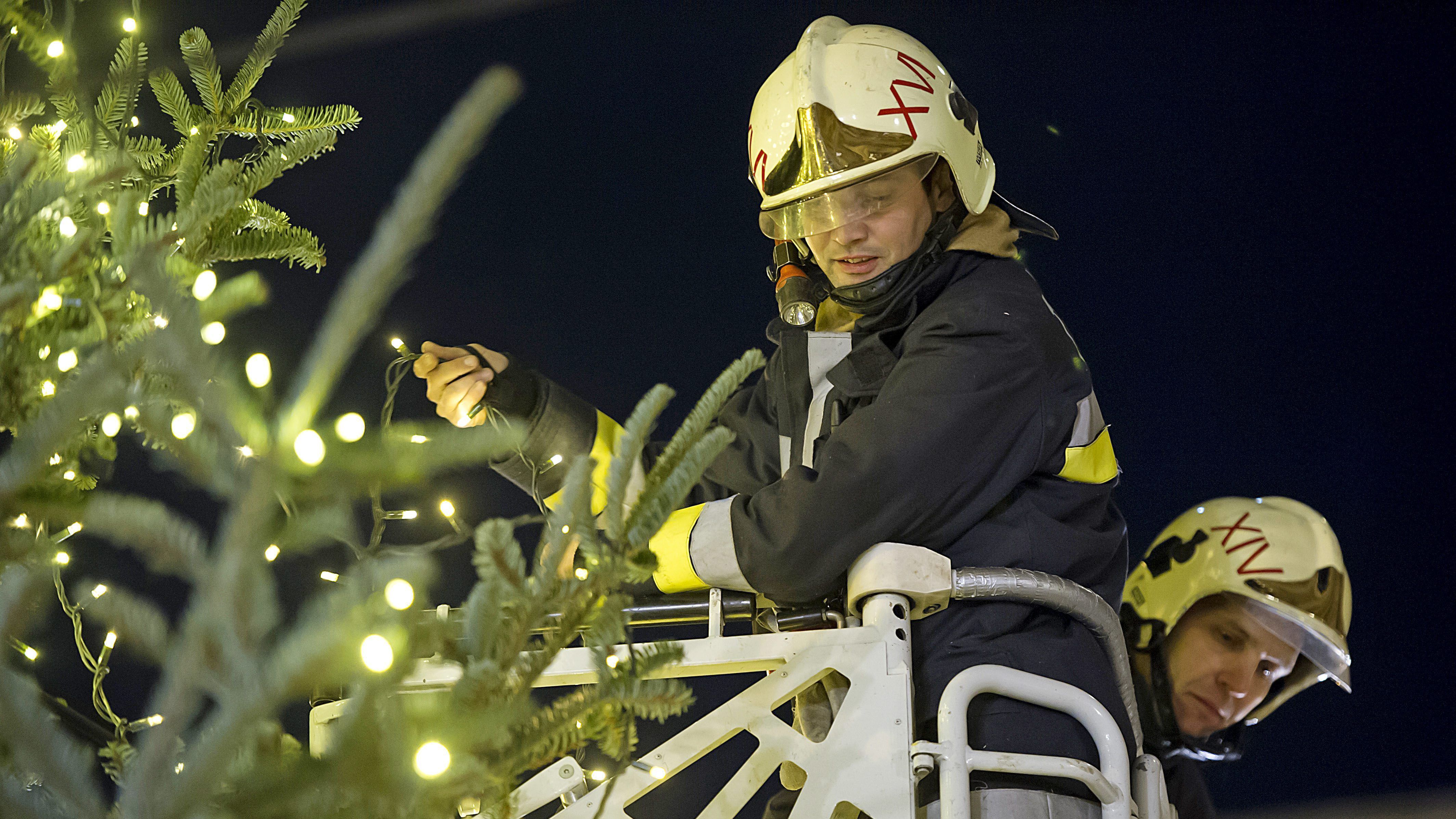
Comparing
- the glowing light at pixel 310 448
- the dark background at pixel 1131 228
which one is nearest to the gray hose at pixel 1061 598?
the glowing light at pixel 310 448

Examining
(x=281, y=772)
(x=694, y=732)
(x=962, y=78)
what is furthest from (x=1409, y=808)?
(x=281, y=772)

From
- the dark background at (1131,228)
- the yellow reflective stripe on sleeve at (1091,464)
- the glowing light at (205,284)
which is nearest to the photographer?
the glowing light at (205,284)

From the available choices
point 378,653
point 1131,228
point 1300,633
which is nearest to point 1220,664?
point 1300,633

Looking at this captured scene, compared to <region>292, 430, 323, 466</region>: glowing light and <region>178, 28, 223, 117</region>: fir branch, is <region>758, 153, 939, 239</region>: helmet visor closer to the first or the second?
<region>178, 28, 223, 117</region>: fir branch

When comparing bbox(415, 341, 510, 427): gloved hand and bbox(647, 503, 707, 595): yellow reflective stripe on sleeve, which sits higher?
bbox(415, 341, 510, 427): gloved hand

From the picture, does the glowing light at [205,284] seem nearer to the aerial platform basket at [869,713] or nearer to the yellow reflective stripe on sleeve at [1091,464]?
the aerial platform basket at [869,713]

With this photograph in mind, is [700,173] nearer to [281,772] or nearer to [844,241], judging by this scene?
[844,241]

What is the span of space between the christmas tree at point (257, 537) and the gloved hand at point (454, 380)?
81cm

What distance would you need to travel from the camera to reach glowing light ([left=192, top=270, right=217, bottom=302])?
92cm

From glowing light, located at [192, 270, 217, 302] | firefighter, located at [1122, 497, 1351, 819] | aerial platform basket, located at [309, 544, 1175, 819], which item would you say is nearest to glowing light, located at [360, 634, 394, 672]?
glowing light, located at [192, 270, 217, 302]

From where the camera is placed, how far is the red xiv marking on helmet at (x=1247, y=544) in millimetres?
2953

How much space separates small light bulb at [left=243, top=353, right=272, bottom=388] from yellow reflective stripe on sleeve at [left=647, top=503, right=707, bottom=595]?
801 millimetres

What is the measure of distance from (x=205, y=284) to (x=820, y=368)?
3.46 feet

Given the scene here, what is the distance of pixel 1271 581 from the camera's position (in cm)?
294
